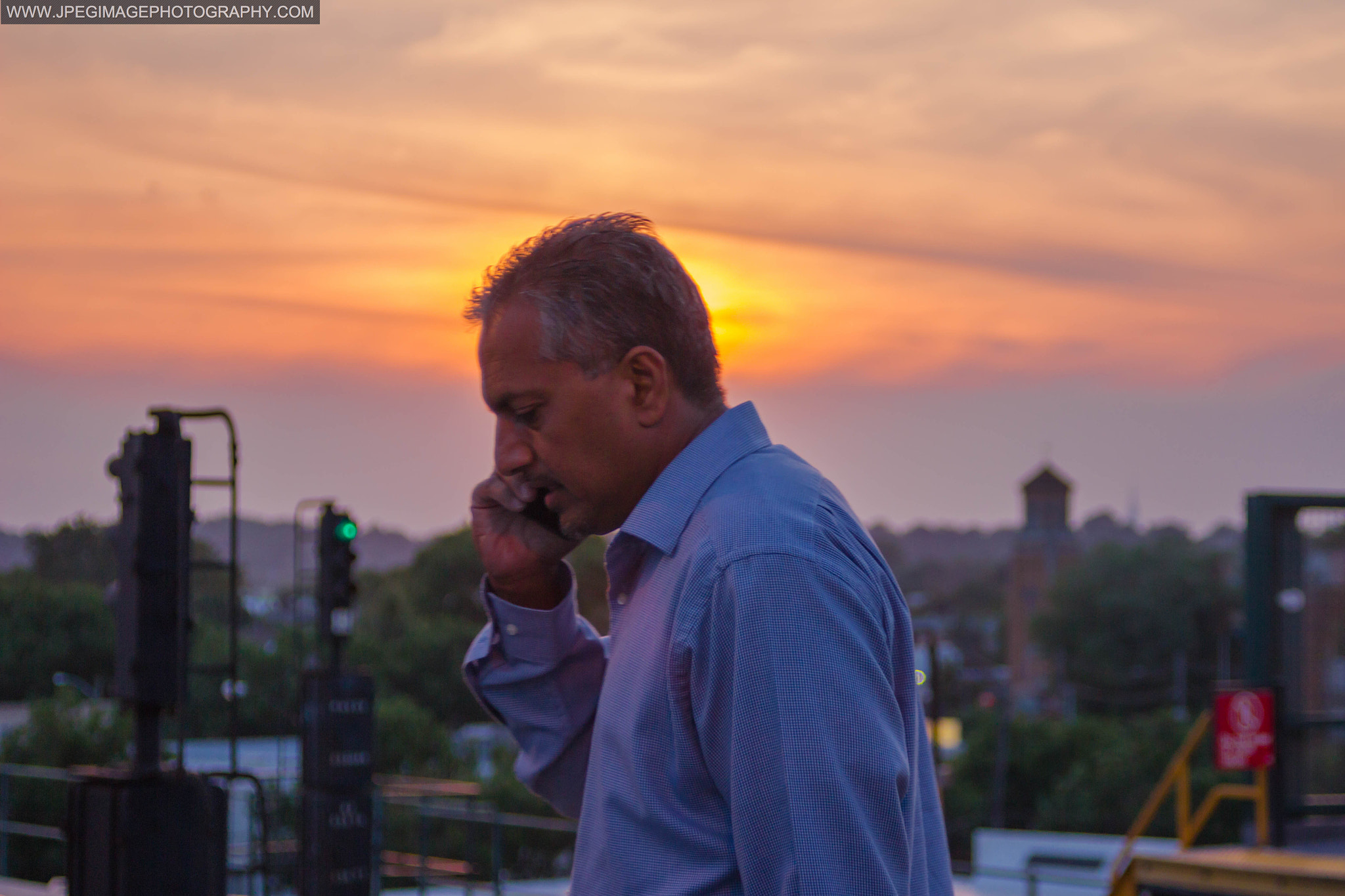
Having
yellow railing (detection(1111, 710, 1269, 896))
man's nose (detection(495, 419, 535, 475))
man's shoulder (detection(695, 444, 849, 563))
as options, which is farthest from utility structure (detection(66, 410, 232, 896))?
yellow railing (detection(1111, 710, 1269, 896))

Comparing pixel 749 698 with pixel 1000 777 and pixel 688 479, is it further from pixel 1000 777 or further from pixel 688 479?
pixel 1000 777

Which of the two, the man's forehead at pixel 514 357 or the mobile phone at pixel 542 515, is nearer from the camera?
the man's forehead at pixel 514 357

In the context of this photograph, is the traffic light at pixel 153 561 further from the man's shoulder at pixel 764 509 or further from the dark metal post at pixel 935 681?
the dark metal post at pixel 935 681

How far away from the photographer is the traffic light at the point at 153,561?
15.1ft

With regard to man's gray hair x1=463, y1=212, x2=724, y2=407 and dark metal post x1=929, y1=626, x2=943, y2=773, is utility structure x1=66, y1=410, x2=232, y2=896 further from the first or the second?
dark metal post x1=929, y1=626, x2=943, y2=773

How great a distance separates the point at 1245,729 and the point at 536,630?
878 cm

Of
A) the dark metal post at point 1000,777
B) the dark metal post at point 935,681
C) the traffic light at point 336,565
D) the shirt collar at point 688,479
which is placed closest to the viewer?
the shirt collar at point 688,479

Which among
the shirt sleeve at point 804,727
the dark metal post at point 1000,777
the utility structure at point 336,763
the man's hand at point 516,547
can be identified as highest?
the man's hand at point 516,547

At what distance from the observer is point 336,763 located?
14820mm

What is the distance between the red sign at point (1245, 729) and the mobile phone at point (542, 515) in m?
8.69

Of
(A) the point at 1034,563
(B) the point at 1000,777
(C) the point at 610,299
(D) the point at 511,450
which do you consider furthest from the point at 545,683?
(A) the point at 1034,563

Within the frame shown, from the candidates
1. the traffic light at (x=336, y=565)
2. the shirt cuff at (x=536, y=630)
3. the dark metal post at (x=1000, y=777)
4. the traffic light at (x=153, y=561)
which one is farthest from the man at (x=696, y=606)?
the dark metal post at (x=1000, y=777)

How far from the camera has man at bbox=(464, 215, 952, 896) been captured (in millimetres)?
1425

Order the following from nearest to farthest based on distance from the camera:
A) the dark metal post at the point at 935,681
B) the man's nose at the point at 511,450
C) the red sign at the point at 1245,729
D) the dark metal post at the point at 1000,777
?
the man's nose at the point at 511,450 → the dark metal post at the point at 935,681 → the red sign at the point at 1245,729 → the dark metal post at the point at 1000,777
